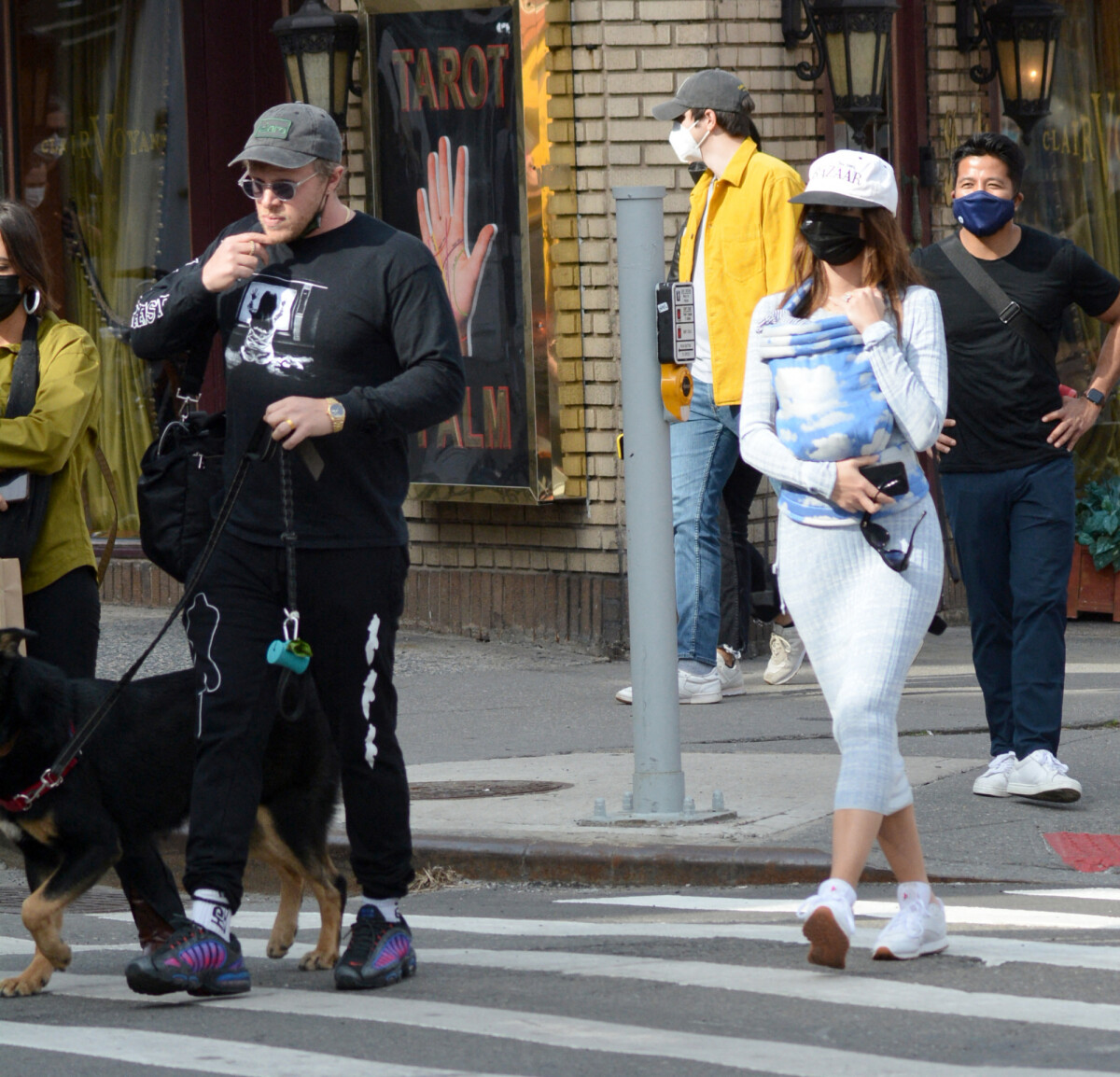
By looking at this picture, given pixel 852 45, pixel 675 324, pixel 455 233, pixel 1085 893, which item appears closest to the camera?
pixel 1085 893

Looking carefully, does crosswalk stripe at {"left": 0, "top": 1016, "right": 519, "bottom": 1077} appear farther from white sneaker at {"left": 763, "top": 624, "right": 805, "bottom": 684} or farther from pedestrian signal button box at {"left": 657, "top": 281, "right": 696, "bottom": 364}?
white sneaker at {"left": 763, "top": 624, "right": 805, "bottom": 684}

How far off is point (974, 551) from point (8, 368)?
10.4ft

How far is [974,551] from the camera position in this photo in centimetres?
759

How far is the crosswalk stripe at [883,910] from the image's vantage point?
5961mm

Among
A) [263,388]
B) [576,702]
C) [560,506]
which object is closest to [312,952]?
[263,388]

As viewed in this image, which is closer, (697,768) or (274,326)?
(274,326)

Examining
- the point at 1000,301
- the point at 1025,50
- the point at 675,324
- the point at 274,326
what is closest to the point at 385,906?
the point at 274,326

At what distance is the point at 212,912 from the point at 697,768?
3.19 meters

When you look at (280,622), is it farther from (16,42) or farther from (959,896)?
(16,42)

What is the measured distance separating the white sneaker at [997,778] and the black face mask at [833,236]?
8.23 feet

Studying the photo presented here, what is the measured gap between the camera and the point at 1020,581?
24.6 feet

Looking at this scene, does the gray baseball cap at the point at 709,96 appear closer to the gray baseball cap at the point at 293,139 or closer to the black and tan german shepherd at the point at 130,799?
the gray baseball cap at the point at 293,139

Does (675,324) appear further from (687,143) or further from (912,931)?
(912,931)

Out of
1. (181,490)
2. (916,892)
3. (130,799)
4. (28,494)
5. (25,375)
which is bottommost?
(916,892)
